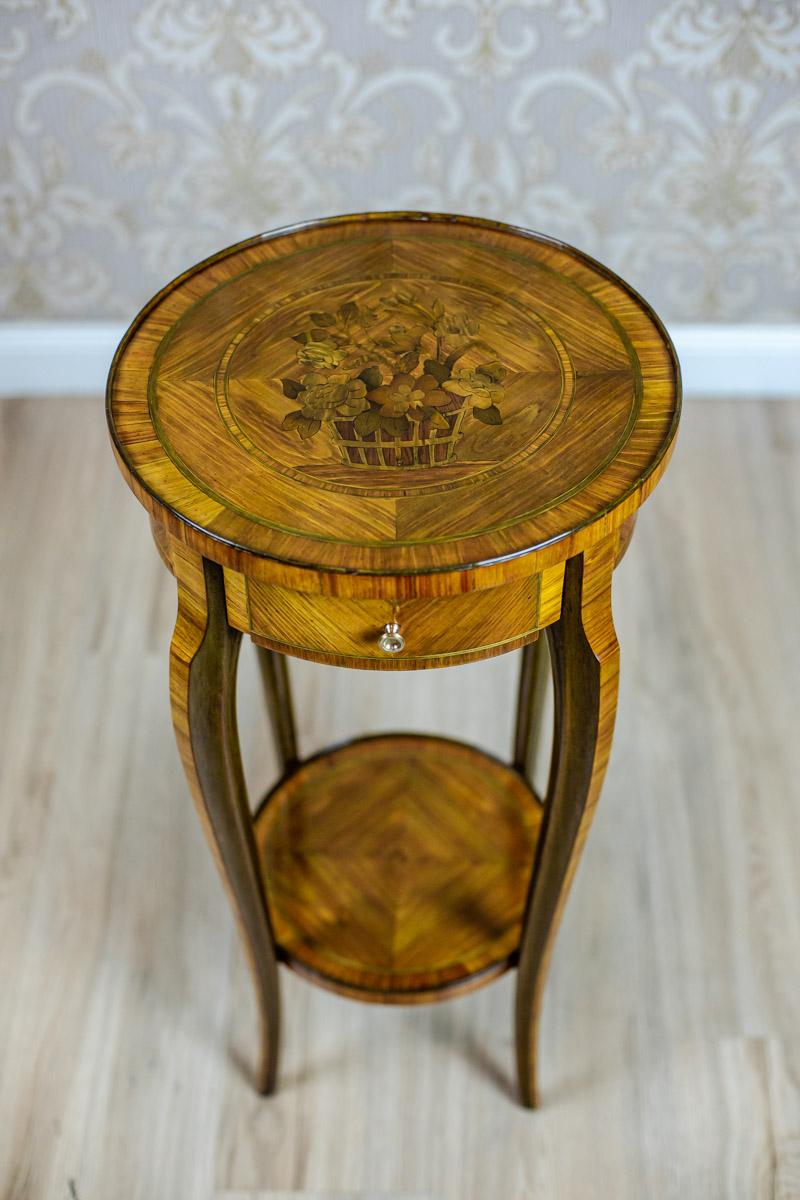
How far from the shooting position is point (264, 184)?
A: 6.03ft

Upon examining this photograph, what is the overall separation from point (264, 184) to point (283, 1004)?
45.6 inches

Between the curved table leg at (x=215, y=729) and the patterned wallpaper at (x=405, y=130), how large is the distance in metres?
1.10

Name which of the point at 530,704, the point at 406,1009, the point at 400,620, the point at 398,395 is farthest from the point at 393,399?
the point at 406,1009

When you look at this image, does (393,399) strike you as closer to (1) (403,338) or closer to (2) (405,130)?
(1) (403,338)

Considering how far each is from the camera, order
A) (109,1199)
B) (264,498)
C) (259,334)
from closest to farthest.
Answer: (264,498) → (259,334) → (109,1199)

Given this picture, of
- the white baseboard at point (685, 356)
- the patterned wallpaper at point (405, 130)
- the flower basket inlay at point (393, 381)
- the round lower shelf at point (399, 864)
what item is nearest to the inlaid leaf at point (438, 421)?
the flower basket inlay at point (393, 381)

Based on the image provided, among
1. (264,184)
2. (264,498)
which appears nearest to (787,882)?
(264,498)

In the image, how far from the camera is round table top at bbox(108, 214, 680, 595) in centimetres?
82

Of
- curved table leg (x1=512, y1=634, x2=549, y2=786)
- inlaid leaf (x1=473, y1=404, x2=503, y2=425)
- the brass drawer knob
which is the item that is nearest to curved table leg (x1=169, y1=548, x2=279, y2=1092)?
the brass drawer knob

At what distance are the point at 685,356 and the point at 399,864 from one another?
1.05 m

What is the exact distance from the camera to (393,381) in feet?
3.06

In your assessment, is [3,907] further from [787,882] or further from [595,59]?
[595,59]

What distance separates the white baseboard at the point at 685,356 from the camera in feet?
6.49

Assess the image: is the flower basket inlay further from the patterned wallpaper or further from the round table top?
the patterned wallpaper
